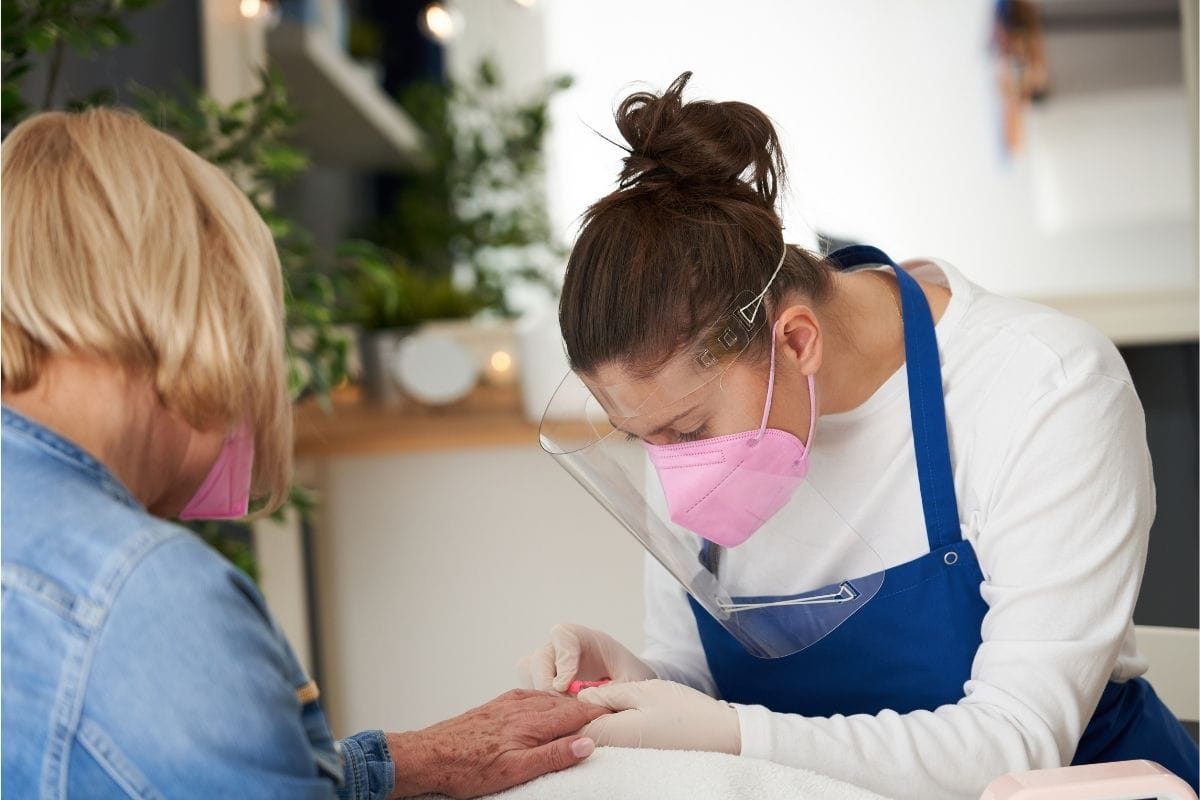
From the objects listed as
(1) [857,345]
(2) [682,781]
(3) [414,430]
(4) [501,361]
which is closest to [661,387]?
(1) [857,345]

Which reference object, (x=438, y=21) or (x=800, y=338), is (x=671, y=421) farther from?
(x=438, y=21)

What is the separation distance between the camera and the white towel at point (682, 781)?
953mm

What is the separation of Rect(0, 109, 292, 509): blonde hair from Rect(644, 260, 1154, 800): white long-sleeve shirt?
1.94ft

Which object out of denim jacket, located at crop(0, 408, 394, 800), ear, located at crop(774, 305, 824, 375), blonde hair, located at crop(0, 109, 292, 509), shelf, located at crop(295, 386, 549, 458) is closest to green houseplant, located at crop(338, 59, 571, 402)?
shelf, located at crop(295, 386, 549, 458)

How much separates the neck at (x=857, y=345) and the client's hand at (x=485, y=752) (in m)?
0.45

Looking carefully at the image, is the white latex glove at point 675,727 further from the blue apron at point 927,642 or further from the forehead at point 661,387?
the forehead at point 661,387

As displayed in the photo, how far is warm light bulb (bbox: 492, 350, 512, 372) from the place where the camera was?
2.85 meters

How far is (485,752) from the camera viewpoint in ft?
3.46

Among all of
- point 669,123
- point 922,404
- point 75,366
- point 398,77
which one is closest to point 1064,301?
point 922,404

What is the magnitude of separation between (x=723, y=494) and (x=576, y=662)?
0.81ft

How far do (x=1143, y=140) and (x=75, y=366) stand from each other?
4.70 meters

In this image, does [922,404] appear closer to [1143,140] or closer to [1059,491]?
[1059,491]

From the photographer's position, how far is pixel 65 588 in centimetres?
68

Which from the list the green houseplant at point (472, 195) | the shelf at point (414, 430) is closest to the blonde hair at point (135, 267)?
the shelf at point (414, 430)
